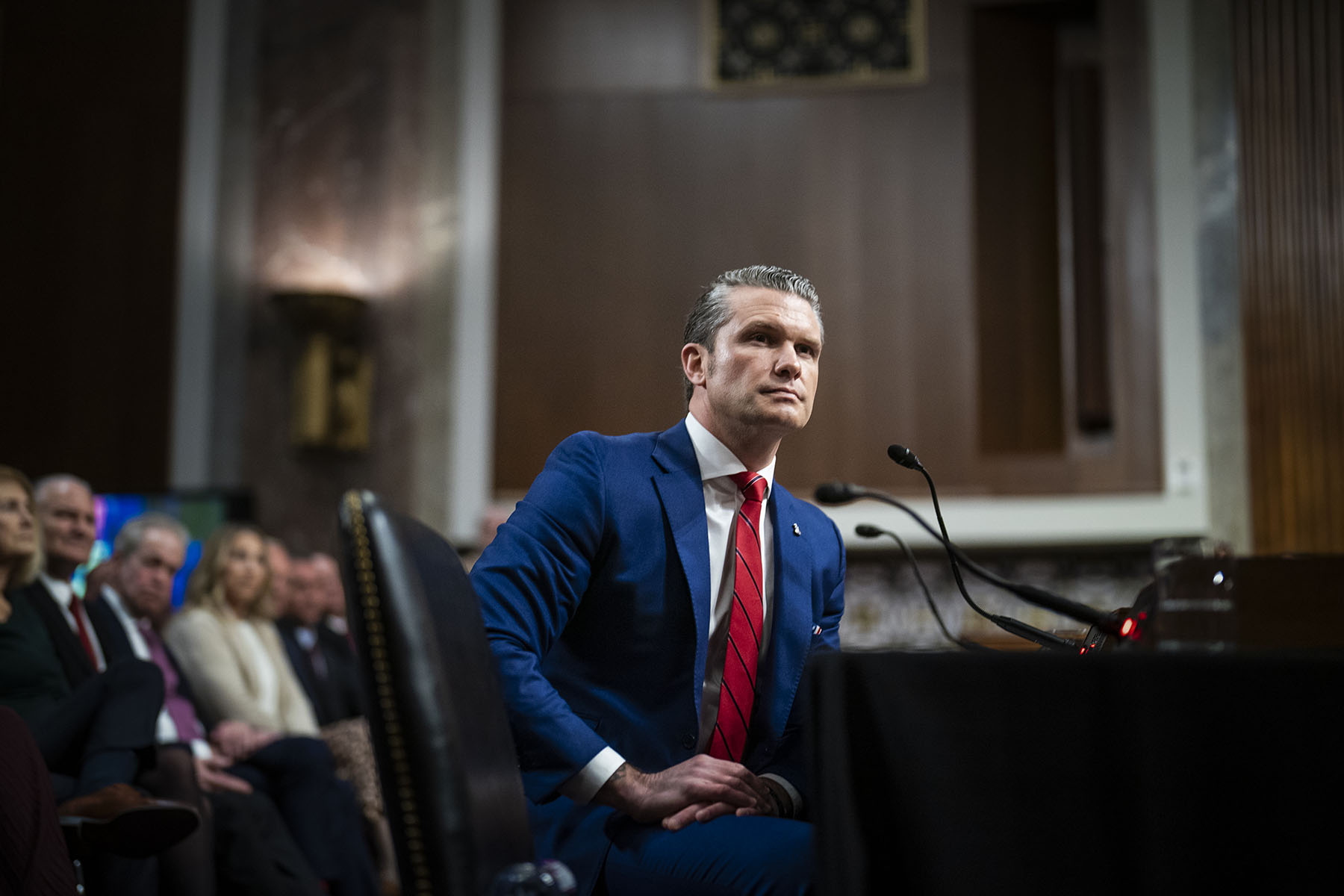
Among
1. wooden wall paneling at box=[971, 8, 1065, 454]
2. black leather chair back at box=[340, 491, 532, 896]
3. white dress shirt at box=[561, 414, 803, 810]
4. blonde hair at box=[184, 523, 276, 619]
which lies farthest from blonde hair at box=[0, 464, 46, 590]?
wooden wall paneling at box=[971, 8, 1065, 454]

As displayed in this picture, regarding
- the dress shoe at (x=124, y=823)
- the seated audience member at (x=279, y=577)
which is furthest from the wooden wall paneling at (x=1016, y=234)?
the dress shoe at (x=124, y=823)

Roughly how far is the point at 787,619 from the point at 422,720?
31.3 inches

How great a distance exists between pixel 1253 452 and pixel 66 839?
16.6ft

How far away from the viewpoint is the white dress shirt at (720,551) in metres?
1.78

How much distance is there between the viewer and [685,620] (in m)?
1.78

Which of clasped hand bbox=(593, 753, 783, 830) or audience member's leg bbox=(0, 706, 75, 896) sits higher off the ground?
clasped hand bbox=(593, 753, 783, 830)

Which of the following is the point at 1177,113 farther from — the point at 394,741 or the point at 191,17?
the point at 394,741

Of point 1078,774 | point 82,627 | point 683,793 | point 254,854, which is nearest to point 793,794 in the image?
point 683,793

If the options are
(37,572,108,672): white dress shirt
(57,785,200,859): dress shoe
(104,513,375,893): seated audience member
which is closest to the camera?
(57,785,200,859): dress shoe

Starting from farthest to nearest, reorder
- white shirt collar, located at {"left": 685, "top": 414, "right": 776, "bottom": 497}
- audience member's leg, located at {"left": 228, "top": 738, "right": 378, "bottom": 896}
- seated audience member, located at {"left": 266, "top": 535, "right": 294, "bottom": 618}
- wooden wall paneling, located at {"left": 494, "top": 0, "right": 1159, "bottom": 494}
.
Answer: wooden wall paneling, located at {"left": 494, "top": 0, "right": 1159, "bottom": 494} < seated audience member, located at {"left": 266, "top": 535, "right": 294, "bottom": 618} < audience member's leg, located at {"left": 228, "top": 738, "right": 378, "bottom": 896} < white shirt collar, located at {"left": 685, "top": 414, "right": 776, "bottom": 497}

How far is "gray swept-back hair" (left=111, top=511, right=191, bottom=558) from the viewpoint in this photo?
3.66 metres

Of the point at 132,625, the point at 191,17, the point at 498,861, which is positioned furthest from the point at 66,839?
the point at 191,17

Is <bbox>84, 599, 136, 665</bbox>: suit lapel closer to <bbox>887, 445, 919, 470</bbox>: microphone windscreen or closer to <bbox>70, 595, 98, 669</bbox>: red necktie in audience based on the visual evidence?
<bbox>70, 595, 98, 669</bbox>: red necktie in audience

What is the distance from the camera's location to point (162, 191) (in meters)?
6.32
